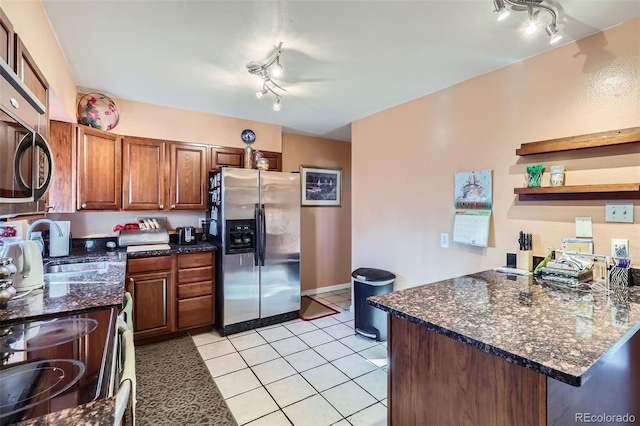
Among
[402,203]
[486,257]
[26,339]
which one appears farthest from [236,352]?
[486,257]

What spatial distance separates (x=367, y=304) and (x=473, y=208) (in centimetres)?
135

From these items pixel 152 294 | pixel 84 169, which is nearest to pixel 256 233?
pixel 152 294

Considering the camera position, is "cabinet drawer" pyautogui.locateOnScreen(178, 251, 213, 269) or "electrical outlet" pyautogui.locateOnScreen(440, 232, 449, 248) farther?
"cabinet drawer" pyautogui.locateOnScreen(178, 251, 213, 269)

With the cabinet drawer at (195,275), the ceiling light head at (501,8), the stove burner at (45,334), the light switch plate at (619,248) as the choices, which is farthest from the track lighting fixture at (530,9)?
the cabinet drawer at (195,275)

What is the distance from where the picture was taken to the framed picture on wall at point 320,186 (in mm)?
4406

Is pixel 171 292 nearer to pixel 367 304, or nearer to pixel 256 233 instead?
pixel 256 233

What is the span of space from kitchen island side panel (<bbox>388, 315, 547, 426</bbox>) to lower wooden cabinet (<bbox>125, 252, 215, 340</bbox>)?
231 centimetres

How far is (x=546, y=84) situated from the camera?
202 cm

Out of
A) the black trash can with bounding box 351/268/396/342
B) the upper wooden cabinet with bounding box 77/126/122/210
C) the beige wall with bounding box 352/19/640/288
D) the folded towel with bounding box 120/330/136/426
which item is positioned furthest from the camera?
the black trash can with bounding box 351/268/396/342

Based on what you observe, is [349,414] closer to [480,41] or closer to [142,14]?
[480,41]

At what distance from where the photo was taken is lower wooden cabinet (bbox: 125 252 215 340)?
9.12 ft

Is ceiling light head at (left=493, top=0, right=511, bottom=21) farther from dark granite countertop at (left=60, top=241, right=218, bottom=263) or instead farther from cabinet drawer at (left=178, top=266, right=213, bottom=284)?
cabinet drawer at (left=178, top=266, right=213, bottom=284)

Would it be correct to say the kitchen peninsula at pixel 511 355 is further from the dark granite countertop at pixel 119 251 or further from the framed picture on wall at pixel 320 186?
the framed picture on wall at pixel 320 186

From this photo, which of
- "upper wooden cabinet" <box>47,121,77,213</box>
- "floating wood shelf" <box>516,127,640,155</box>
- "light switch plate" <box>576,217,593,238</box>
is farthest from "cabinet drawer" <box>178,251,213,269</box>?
"light switch plate" <box>576,217,593,238</box>
